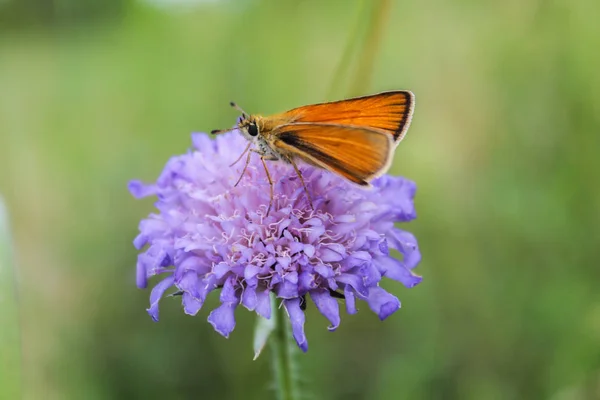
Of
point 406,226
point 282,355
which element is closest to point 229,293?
point 282,355

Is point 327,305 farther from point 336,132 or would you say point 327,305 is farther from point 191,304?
point 336,132

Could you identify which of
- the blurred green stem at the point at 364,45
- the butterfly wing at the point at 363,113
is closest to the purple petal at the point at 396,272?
the butterfly wing at the point at 363,113

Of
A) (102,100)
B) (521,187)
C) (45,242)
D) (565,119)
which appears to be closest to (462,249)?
(521,187)

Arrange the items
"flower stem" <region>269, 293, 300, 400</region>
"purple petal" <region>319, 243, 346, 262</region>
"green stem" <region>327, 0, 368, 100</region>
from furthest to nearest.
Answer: "green stem" <region>327, 0, 368, 100</region> → "flower stem" <region>269, 293, 300, 400</region> → "purple petal" <region>319, 243, 346, 262</region>

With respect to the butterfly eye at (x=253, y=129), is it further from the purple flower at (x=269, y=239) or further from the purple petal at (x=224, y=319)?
the purple petal at (x=224, y=319)

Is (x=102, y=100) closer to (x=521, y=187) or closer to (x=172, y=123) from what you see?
(x=172, y=123)

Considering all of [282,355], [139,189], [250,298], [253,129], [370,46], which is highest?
[370,46]

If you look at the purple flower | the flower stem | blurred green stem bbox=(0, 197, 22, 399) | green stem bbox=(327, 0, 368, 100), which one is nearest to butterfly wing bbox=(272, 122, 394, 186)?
the purple flower

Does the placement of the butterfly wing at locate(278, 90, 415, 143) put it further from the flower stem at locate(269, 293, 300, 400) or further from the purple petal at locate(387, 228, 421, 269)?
the flower stem at locate(269, 293, 300, 400)
